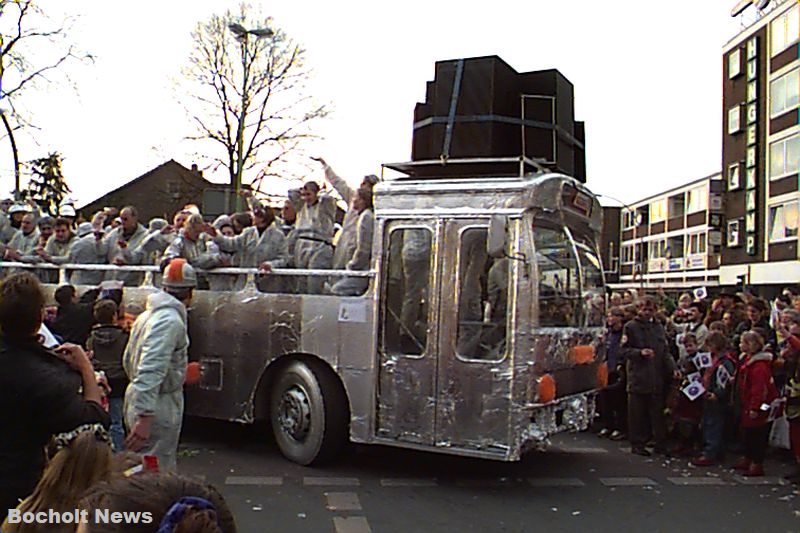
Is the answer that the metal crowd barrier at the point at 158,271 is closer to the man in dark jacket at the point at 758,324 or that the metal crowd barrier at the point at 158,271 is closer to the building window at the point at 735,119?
the man in dark jacket at the point at 758,324

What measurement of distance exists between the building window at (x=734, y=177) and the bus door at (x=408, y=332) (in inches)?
1859

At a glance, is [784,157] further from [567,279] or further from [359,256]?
[359,256]

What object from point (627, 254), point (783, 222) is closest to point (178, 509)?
point (783, 222)

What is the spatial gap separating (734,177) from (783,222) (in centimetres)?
613

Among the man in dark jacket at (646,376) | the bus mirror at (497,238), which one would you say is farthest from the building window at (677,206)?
the bus mirror at (497,238)

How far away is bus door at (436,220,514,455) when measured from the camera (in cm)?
792

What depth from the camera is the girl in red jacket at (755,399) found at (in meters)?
9.48

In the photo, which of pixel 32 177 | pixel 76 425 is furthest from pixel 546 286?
pixel 32 177

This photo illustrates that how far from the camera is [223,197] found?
17.3 metres

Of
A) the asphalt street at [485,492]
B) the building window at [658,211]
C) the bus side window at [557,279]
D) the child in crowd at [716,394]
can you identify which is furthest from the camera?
the building window at [658,211]

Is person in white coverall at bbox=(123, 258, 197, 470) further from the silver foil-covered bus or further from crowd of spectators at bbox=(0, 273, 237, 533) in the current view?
the silver foil-covered bus

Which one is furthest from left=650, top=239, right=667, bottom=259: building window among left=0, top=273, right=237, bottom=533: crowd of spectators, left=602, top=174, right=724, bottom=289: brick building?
left=0, top=273, right=237, bottom=533: crowd of spectators

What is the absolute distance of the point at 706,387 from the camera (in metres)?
10.3

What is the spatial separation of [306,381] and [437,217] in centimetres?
216
